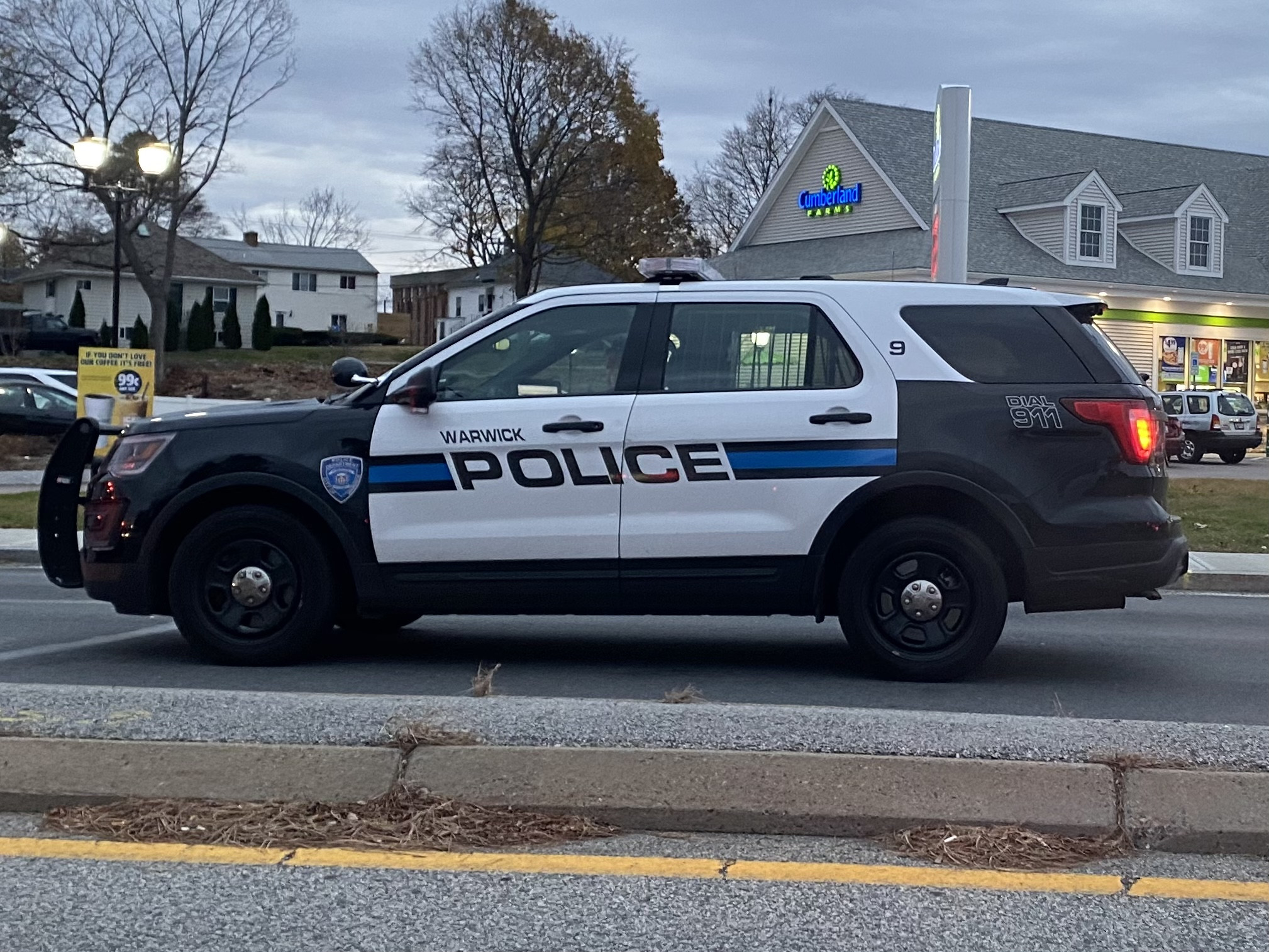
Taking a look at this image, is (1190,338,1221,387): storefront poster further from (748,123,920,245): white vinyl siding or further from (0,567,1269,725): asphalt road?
(0,567,1269,725): asphalt road

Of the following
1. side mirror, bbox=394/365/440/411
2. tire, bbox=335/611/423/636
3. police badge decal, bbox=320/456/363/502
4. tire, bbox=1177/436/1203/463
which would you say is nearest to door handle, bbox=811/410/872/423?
side mirror, bbox=394/365/440/411

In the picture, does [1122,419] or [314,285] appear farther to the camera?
[314,285]

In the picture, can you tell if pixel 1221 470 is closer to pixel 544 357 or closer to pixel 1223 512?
pixel 1223 512

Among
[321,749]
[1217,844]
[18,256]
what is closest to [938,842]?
[1217,844]

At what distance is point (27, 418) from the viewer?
1054 inches

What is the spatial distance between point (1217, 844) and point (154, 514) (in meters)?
5.11

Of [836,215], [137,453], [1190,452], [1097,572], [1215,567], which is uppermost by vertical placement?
A: [836,215]

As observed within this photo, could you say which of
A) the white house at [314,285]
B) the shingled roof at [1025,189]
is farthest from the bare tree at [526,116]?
the white house at [314,285]

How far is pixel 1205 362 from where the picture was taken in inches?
1544

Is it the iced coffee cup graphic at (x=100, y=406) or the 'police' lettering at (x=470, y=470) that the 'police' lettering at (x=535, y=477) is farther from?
the iced coffee cup graphic at (x=100, y=406)

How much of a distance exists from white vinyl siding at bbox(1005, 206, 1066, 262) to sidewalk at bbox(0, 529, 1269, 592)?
2458 cm

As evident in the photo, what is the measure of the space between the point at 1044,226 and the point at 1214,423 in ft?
31.2

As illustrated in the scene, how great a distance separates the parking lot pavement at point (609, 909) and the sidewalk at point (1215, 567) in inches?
331

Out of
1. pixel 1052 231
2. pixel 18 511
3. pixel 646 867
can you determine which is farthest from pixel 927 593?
pixel 1052 231
